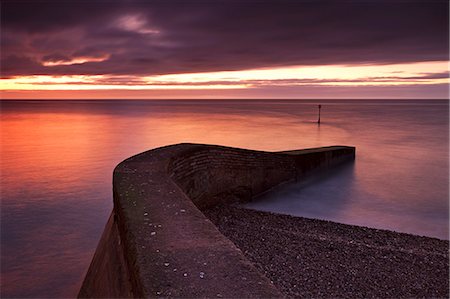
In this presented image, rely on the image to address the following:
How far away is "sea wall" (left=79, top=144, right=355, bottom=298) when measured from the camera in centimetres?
219

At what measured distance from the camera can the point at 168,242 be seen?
9.00 feet

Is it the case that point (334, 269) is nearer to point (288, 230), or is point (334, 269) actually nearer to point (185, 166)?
point (288, 230)

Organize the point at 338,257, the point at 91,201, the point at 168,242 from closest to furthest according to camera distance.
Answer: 1. the point at 168,242
2. the point at 338,257
3. the point at 91,201

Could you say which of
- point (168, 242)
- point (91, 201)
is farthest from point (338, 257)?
point (91, 201)

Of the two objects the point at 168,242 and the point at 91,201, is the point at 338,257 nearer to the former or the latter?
the point at 168,242

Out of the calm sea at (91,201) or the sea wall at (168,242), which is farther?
the calm sea at (91,201)

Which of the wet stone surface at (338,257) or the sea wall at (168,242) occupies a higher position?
the sea wall at (168,242)

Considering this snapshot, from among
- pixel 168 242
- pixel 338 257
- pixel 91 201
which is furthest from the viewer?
pixel 91 201

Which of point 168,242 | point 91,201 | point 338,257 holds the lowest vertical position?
point 91,201

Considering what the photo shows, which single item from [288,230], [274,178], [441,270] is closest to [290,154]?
[274,178]

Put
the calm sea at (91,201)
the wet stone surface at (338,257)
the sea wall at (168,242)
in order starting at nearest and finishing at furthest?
the sea wall at (168,242), the wet stone surface at (338,257), the calm sea at (91,201)

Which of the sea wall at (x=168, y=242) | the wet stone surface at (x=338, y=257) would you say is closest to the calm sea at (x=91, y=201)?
the wet stone surface at (x=338, y=257)

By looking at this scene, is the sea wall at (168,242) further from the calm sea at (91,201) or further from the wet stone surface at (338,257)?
the calm sea at (91,201)

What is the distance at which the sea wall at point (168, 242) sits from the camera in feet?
7.18
